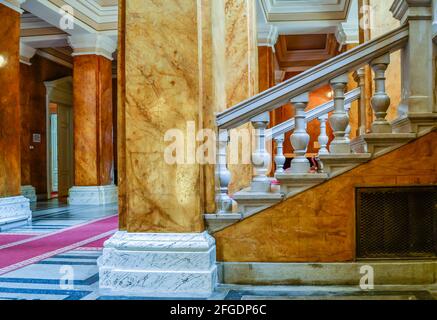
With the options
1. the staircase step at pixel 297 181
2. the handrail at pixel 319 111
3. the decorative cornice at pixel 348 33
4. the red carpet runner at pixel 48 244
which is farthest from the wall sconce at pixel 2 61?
the decorative cornice at pixel 348 33

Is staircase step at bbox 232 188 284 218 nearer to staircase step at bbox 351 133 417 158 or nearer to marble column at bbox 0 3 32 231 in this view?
staircase step at bbox 351 133 417 158

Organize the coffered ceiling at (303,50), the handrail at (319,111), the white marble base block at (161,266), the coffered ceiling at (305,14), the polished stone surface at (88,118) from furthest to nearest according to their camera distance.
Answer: the coffered ceiling at (303,50)
the polished stone surface at (88,118)
the coffered ceiling at (305,14)
the handrail at (319,111)
the white marble base block at (161,266)

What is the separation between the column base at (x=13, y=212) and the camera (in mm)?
7309

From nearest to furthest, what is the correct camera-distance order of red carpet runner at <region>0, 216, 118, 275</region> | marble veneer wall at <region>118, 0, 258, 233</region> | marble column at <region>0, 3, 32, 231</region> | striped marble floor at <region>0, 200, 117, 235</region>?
marble veneer wall at <region>118, 0, 258, 233</region> < red carpet runner at <region>0, 216, 118, 275</region> < striped marble floor at <region>0, 200, 117, 235</region> < marble column at <region>0, 3, 32, 231</region>

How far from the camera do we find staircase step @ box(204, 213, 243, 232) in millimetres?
3570

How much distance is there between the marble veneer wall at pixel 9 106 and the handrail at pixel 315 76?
5199mm

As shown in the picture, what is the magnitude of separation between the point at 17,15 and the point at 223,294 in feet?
21.8

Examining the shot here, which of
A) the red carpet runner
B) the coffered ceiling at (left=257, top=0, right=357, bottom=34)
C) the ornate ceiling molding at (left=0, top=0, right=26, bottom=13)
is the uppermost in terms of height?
the coffered ceiling at (left=257, top=0, right=357, bottom=34)

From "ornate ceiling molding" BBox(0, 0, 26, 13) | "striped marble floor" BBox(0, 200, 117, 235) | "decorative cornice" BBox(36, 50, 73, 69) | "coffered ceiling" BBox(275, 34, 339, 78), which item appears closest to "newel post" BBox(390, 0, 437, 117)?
"striped marble floor" BBox(0, 200, 117, 235)

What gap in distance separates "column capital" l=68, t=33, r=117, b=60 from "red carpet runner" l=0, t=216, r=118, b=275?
551 cm

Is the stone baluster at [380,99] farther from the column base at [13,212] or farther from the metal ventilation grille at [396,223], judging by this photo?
the column base at [13,212]

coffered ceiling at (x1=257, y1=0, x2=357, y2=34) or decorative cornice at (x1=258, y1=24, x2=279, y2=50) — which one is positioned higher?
coffered ceiling at (x1=257, y1=0, x2=357, y2=34)

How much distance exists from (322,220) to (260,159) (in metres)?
0.66

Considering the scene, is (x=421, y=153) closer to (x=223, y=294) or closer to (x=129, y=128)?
(x=223, y=294)
